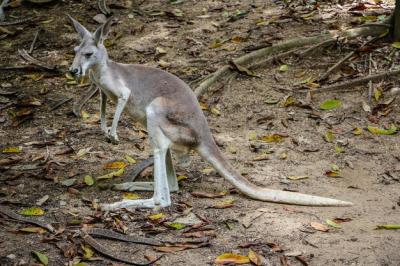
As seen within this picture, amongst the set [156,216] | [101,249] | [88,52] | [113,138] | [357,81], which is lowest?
[357,81]

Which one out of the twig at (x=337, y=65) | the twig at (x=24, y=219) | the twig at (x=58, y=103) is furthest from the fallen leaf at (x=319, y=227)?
the twig at (x=58, y=103)

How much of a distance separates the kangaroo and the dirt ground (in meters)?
0.10

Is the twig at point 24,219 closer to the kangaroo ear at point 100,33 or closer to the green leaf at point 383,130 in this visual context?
the kangaroo ear at point 100,33

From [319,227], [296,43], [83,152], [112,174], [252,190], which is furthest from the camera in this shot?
[296,43]

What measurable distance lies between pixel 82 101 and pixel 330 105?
94.6 inches

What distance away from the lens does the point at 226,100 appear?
21.5 feet

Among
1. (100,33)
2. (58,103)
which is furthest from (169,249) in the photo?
(58,103)

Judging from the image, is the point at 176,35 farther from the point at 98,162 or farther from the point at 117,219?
the point at 117,219

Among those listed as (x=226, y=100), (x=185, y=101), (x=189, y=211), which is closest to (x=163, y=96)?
A: (x=185, y=101)

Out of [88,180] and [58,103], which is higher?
[88,180]

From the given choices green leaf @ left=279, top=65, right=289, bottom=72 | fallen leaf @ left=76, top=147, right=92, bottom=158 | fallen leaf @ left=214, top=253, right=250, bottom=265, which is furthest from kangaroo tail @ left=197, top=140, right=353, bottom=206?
green leaf @ left=279, top=65, right=289, bottom=72

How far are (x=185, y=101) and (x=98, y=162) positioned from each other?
113 centimetres

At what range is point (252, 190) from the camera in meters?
4.62

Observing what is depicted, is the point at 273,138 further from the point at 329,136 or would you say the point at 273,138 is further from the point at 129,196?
the point at 129,196
